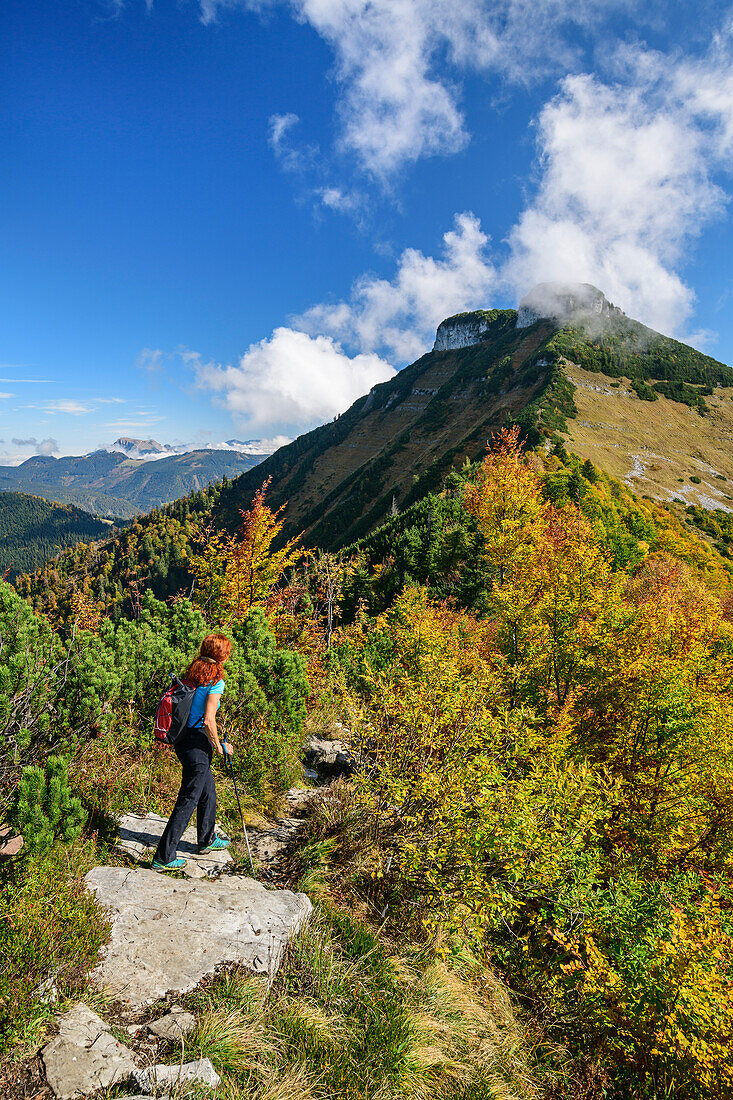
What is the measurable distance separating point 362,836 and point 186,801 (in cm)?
240

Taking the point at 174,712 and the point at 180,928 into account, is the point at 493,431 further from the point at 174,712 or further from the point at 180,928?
the point at 180,928

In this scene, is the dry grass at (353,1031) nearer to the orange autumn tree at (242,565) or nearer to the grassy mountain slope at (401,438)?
the orange autumn tree at (242,565)

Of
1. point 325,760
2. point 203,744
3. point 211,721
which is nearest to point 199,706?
point 211,721

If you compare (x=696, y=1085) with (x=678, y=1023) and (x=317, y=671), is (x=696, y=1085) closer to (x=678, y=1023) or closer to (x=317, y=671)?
(x=678, y=1023)

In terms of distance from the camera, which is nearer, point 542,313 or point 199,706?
point 199,706

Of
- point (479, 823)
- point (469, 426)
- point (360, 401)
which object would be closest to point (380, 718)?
point (479, 823)

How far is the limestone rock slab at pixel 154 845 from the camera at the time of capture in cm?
486

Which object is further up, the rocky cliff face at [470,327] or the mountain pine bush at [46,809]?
the rocky cliff face at [470,327]

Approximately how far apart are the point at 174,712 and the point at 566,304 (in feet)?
539

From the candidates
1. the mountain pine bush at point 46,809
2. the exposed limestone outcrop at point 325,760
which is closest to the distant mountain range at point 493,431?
the exposed limestone outcrop at point 325,760

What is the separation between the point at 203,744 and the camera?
521cm

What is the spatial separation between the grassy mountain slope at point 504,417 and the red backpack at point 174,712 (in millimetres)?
61331

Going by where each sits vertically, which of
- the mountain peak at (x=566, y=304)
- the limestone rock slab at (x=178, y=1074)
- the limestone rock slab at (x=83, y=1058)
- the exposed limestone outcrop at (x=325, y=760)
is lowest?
the exposed limestone outcrop at (x=325, y=760)

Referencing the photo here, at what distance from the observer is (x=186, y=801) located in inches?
195
